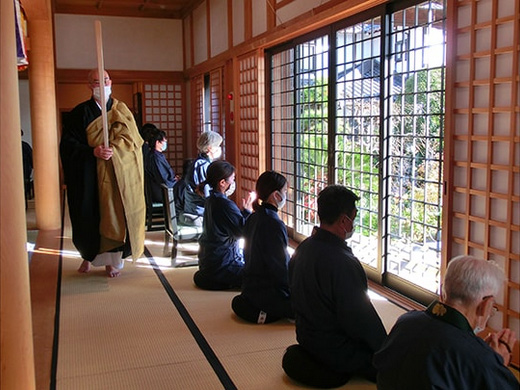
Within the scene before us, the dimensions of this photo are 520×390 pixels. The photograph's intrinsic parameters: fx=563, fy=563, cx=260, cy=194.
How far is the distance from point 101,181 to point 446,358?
124 inches

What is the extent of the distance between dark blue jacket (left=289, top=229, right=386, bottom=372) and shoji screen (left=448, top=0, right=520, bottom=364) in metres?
0.90

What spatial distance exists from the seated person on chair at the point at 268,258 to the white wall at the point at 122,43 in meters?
7.07

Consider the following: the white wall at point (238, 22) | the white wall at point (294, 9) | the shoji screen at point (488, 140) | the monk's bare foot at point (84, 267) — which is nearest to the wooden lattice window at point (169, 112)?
the white wall at point (238, 22)

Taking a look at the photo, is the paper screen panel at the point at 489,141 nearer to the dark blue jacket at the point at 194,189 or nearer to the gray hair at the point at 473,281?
the gray hair at the point at 473,281

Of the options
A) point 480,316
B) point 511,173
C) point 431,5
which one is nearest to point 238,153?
point 431,5

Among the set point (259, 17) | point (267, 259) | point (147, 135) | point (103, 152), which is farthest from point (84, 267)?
point (259, 17)

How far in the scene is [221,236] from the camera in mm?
3859

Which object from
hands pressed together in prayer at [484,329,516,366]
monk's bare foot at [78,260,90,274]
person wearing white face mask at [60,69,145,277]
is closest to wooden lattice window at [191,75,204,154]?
person wearing white face mask at [60,69,145,277]

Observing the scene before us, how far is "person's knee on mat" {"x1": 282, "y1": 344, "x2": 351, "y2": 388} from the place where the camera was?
7.98ft

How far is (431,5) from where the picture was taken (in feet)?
11.3

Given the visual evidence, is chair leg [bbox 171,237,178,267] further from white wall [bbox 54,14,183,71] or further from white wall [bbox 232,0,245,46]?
white wall [bbox 54,14,183,71]

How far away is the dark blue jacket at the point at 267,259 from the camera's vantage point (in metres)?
3.16

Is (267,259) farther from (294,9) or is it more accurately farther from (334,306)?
(294,9)

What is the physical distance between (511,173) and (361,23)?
1.96 m
